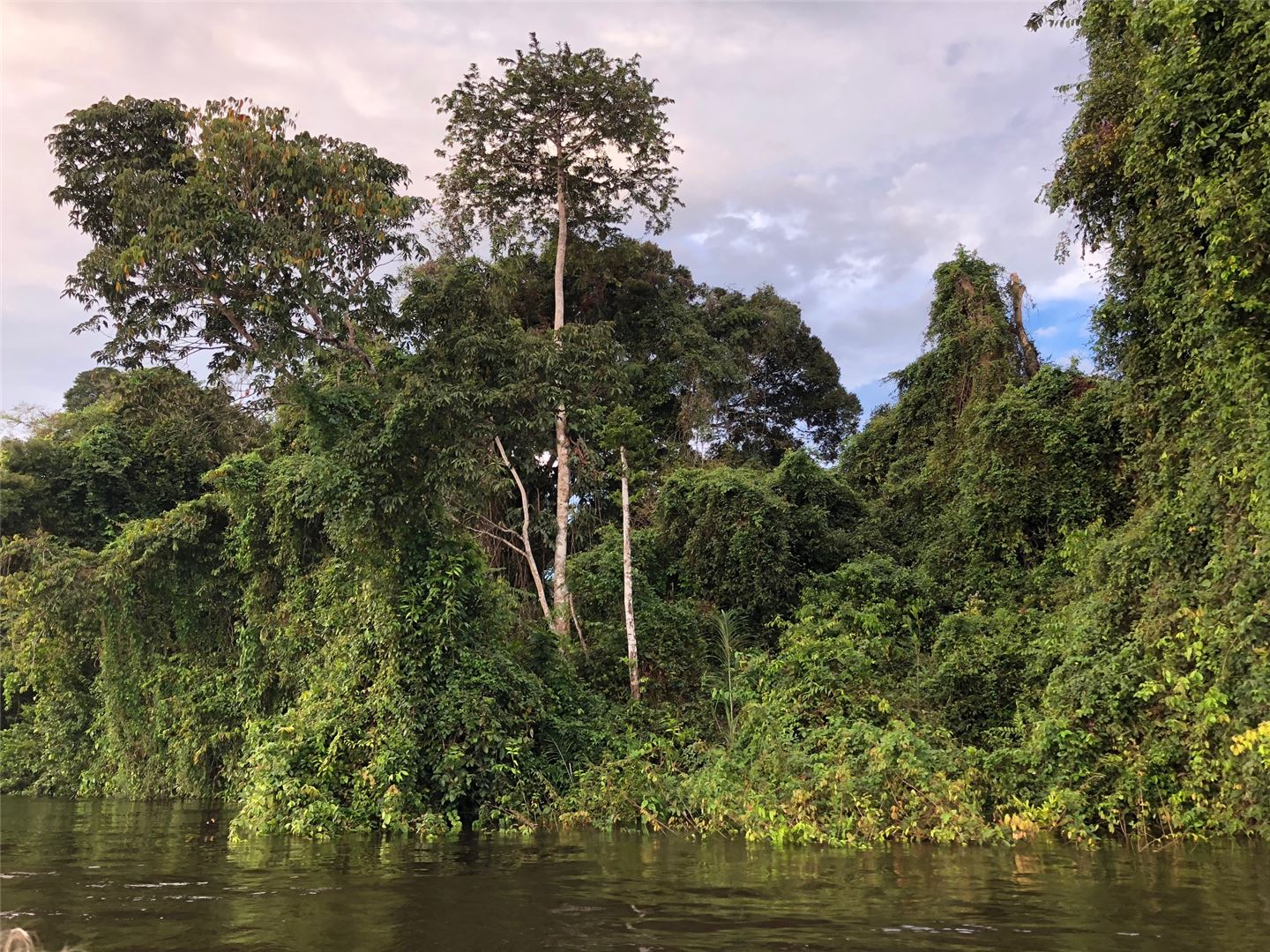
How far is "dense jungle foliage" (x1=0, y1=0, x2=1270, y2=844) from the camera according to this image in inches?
377

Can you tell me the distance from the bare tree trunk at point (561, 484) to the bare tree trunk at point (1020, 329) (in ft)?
31.5

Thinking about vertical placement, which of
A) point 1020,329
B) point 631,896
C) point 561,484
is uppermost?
point 1020,329

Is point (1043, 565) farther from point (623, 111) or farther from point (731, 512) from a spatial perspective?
point (623, 111)

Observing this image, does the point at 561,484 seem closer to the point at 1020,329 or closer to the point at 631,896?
the point at 1020,329

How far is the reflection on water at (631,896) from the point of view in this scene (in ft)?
15.4

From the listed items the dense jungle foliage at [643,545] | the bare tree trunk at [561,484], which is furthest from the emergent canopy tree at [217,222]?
the bare tree trunk at [561,484]

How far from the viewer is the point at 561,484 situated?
61.3 feet

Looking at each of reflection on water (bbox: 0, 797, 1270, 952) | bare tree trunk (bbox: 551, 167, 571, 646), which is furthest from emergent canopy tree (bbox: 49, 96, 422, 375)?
reflection on water (bbox: 0, 797, 1270, 952)

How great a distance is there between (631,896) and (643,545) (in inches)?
465

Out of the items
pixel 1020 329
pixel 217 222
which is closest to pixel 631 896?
pixel 217 222

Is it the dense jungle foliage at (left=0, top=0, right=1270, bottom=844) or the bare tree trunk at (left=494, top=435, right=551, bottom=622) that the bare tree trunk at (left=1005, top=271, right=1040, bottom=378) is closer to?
the dense jungle foliage at (left=0, top=0, right=1270, bottom=844)

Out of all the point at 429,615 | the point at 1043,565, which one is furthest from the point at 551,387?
the point at 1043,565

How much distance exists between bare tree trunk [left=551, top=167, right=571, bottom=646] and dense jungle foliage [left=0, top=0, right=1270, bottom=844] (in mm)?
383

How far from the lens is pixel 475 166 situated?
19.8 meters
